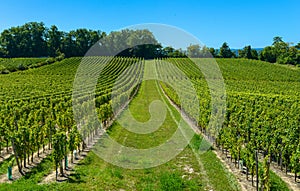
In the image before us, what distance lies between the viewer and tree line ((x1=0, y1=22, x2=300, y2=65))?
10600 cm

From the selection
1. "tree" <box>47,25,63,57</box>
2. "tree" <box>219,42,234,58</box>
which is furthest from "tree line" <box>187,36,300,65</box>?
"tree" <box>47,25,63,57</box>

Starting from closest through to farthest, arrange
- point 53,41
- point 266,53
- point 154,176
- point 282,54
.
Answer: point 154,176 < point 282,54 < point 266,53 < point 53,41

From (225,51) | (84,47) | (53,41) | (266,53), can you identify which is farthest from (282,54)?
(53,41)

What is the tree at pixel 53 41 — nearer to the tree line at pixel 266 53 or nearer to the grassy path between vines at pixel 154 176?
the tree line at pixel 266 53

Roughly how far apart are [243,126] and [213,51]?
107 meters

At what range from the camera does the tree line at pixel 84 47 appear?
106 metres

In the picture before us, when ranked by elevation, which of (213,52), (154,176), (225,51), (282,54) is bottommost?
(154,176)

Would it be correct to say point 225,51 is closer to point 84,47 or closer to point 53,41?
point 84,47

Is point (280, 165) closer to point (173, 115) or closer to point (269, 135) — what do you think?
point (269, 135)

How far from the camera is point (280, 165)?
13.6 meters

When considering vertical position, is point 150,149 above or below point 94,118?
below

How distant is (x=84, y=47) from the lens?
12138 cm

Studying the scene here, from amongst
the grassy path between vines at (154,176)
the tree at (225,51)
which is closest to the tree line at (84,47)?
the tree at (225,51)

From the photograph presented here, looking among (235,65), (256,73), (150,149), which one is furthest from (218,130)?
(235,65)
